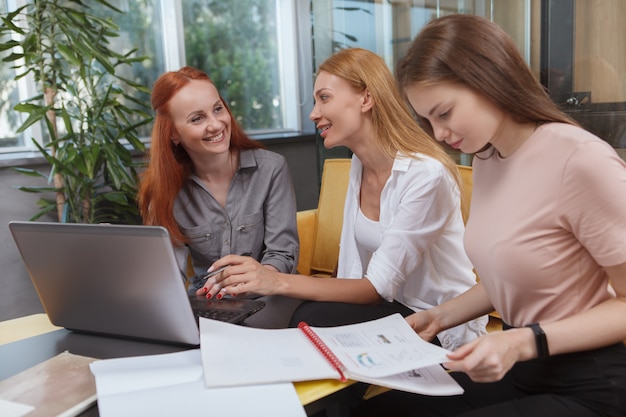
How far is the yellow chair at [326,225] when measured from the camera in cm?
230

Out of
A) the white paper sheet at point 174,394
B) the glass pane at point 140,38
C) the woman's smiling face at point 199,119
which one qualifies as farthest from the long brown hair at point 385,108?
the glass pane at point 140,38

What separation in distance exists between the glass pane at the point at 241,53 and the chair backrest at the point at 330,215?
6.14 feet

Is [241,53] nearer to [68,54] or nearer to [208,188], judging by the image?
[68,54]

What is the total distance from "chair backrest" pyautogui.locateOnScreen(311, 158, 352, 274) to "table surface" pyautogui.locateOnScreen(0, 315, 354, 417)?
3.88 ft

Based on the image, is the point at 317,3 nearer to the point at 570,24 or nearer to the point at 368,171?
the point at 570,24

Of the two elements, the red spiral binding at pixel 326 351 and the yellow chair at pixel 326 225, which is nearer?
the red spiral binding at pixel 326 351

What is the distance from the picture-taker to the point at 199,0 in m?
3.85

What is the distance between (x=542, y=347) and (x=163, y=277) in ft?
2.02

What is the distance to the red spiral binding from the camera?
0.95 m

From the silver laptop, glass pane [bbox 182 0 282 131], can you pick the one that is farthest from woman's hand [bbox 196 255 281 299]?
glass pane [bbox 182 0 282 131]

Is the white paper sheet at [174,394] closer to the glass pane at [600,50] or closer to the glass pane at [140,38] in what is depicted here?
the glass pane at [600,50]

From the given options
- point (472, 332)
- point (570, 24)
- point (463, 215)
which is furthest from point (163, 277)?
point (570, 24)

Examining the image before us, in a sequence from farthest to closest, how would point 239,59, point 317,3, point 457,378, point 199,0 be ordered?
1. point 239,59
2. point 199,0
3. point 317,3
4. point 457,378

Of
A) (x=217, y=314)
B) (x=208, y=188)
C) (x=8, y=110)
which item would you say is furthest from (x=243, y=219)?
(x=8, y=110)
